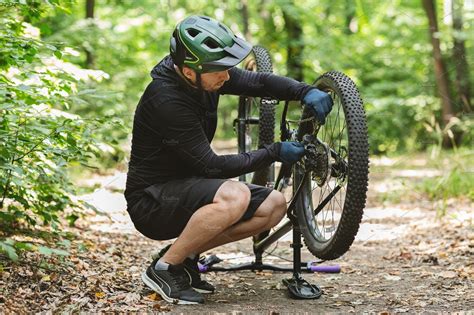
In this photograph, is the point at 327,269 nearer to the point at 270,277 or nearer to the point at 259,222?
the point at 270,277

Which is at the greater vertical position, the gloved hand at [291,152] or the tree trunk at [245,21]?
the tree trunk at [245,21]

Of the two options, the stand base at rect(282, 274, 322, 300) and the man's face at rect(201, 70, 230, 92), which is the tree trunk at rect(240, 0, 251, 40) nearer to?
the man's face at rect(201, 70, 230, 92)

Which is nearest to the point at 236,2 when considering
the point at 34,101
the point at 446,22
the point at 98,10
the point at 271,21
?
the point at 271,21

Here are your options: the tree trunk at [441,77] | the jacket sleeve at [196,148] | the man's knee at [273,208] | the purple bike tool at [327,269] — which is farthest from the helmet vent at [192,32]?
the tree trunk at [441,77]

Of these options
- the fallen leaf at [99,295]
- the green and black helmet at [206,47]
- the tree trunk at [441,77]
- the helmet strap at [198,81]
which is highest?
the tree trunk at [441,77]

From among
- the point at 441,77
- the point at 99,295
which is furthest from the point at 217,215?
the point at 441,77

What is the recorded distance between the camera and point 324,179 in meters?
3.41

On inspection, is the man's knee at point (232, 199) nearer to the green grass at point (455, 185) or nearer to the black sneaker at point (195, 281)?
the black sneaker at point (195, 281)

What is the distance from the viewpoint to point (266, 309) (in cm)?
337

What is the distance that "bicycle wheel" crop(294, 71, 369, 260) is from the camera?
309cm

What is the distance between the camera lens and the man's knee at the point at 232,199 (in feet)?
11.2

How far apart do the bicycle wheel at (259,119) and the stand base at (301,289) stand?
97cm

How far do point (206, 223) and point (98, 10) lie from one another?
12.1m

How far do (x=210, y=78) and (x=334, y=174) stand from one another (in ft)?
2.87
